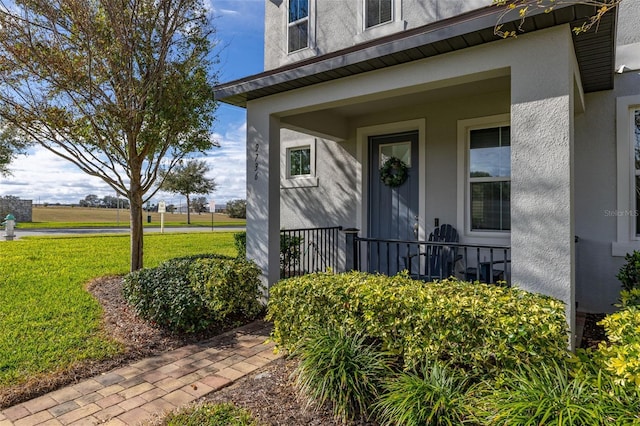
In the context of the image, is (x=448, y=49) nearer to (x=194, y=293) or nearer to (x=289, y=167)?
(x=194, y=293)

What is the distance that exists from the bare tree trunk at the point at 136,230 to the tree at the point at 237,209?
29167mm

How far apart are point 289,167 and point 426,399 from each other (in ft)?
19.3

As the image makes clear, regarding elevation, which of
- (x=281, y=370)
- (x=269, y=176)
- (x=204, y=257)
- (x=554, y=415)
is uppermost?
(x=269, y=176)

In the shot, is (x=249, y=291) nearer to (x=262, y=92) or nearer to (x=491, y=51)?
(x=262, y=92)

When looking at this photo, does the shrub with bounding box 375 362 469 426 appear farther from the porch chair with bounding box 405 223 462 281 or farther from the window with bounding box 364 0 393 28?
the window with bounding box 364 0 393 28

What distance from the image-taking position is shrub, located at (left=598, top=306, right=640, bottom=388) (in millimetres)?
2041

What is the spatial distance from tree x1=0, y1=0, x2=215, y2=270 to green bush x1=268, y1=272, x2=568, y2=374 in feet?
13.1

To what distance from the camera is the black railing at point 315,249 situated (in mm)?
6660

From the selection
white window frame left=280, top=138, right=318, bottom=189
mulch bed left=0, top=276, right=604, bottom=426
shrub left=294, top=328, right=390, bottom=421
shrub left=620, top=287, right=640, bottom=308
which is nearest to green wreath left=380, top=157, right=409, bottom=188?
white window frame left=280, top=138, right=318, bottom=189

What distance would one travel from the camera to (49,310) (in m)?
4.85

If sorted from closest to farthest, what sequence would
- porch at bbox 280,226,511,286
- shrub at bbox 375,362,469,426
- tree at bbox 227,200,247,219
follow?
1. shrub at bbox 375,362,469,426
2. porch at bbox 280,226,511,286
3. tree at bbox 227,200,247,219

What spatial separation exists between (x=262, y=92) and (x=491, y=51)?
9.46ft

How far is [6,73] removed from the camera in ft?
16.6

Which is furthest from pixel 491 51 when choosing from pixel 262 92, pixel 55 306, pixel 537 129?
pixel 55 306
